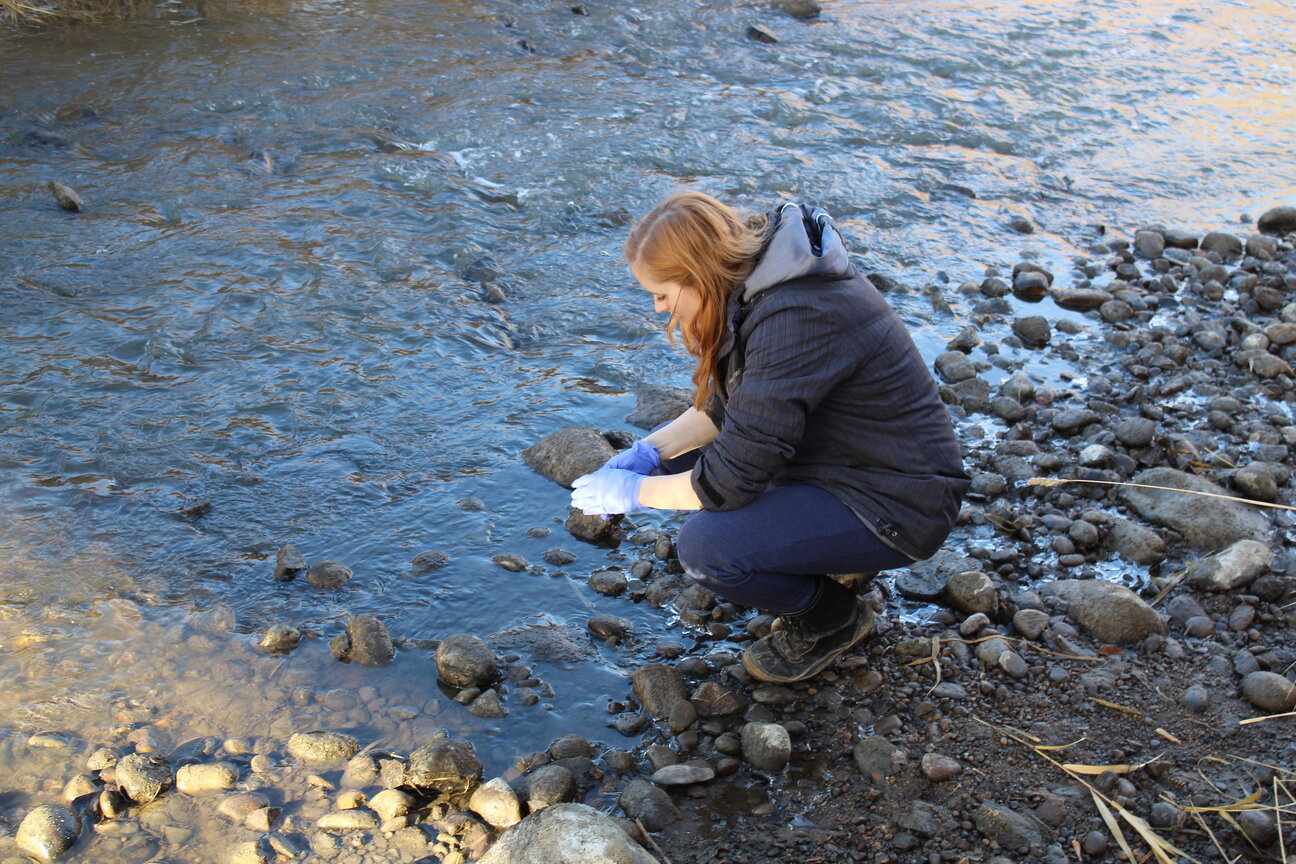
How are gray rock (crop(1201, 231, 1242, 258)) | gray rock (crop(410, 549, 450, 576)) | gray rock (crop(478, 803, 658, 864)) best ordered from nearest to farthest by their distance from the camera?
1. gray rock (crop(478, 803, 658, 864))
2. gray rock (crop(410, 549, 450, 576))
3. gray rock (crop(1201, 231, 1242, 258))

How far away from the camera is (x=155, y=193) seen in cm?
647

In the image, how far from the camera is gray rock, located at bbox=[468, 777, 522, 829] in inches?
106

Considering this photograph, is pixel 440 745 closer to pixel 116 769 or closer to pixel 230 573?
pixel 116 769

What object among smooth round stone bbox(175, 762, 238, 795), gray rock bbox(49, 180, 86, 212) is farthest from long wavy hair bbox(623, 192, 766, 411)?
gray rock bbox(49, 180, 86, 212)

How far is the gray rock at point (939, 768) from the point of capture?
A: 2.76 m

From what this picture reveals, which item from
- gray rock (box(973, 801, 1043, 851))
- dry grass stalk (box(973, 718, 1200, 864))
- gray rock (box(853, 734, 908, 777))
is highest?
dry grass stalk (box(973, 718, 1200, 864))

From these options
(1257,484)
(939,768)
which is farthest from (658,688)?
(1257,484)

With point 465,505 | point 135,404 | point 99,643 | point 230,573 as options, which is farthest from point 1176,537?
point 135,404

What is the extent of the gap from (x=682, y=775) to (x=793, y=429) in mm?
988

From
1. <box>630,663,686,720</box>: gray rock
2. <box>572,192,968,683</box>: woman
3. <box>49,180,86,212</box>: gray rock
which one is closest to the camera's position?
<box>572,192,968,683</box>: woman

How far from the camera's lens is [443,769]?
110 inches

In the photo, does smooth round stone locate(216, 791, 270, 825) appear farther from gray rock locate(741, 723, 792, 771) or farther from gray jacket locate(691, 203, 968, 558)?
gray jacket locate(691, 203, 968, 558)

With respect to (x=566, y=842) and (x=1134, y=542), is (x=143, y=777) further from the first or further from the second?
(x=1134, y=542)

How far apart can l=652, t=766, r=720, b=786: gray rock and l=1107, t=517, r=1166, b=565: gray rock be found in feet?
6.14
